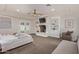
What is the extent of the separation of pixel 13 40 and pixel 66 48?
0.89 metres

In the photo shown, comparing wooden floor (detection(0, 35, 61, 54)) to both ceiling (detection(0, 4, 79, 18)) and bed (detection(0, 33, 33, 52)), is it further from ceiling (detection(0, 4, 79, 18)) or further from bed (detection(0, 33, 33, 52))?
ceiling (detection(0, 4, 79, 18))

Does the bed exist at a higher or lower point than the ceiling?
lower

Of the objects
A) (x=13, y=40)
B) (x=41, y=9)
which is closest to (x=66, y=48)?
(x=41, y=9)

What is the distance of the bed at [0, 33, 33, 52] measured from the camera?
1.95 m

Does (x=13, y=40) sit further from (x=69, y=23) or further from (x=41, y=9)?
(x=69, y=23)

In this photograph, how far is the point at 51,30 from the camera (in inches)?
83.6

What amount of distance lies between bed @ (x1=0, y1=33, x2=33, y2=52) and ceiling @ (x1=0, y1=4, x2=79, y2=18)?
1.12ft

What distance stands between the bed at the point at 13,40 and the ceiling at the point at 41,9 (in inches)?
13.4

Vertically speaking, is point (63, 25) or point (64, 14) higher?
point (64, 14)

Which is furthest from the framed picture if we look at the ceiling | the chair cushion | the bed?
the bed

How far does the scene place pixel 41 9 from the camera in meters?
2.09

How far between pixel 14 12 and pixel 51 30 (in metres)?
0.69
